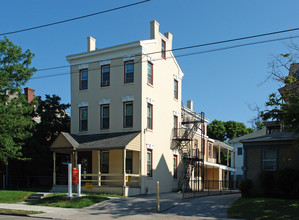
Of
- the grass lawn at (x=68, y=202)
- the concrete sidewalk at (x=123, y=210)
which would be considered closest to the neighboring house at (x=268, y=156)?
the concrete sidewalk at (x=123, y=210)

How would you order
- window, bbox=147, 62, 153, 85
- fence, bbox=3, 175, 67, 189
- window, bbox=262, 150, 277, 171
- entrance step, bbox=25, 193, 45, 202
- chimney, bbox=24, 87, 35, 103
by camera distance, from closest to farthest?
window, bbox=262, 150, 277, 171 → entrance step, bbox=25, 193, 45, 202 → window, bbox=147, 62, 153, 85 → fence, bbox=3, 175, 67, 189 → chimney, bbox=24, 87, 35, 103

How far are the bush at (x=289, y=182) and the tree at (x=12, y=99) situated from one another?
54.5 feet

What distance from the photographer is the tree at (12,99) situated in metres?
23.3

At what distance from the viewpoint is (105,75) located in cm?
2700

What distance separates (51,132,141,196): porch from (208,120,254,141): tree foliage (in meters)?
46.7

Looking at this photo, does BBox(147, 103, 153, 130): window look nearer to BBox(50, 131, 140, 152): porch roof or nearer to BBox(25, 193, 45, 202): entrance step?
BBox(50, 131, 140, 152): porch roof

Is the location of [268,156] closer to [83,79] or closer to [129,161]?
[129,161]

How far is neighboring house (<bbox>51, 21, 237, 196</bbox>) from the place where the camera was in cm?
2470

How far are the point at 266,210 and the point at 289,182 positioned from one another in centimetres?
496

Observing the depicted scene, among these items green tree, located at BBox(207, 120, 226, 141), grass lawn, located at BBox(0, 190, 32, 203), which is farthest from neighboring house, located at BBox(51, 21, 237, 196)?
green tree, located at BBox(207, 120, 226, 141)

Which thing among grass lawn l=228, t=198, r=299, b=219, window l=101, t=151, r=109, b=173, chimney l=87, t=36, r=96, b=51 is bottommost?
grass lawn l=228, t=198, r=299, b=219

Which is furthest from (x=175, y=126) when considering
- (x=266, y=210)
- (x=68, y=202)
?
(x=266, y=210)

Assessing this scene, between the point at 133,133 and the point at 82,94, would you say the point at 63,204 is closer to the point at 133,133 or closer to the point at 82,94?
the point at 133,133

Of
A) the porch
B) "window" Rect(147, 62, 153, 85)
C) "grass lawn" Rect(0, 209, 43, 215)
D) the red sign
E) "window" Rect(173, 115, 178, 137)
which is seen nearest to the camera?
"grass lawn" Rect(0, 209, 43, 215)
